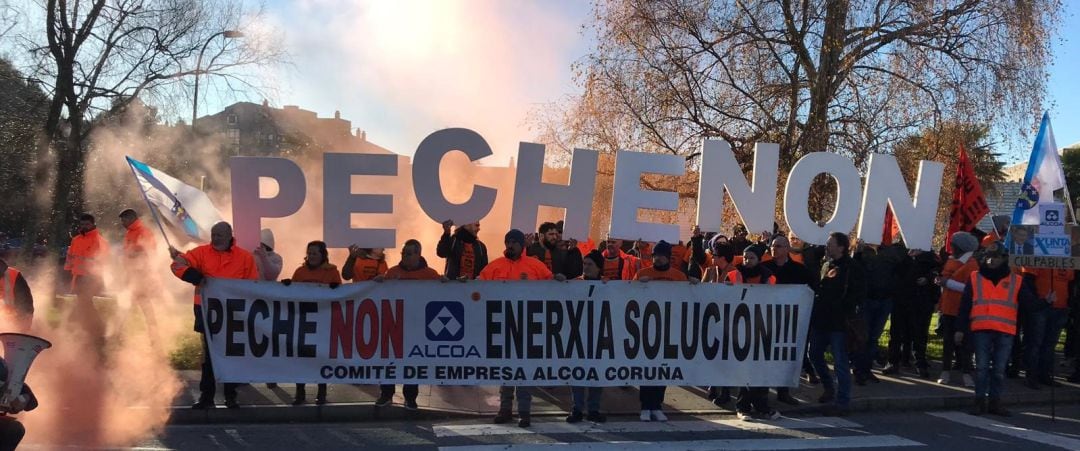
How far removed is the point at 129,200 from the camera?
1834 centimetres

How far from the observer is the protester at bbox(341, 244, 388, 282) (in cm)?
802

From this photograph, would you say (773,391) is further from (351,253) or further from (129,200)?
(129,200)

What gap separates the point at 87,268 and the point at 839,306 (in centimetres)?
820

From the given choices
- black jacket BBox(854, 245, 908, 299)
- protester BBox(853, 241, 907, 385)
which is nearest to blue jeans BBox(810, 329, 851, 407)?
protester BBox(853, 241, 907, 385)

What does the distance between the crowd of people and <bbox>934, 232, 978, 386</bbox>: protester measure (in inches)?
0.6

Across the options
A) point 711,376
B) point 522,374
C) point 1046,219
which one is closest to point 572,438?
point 522,374

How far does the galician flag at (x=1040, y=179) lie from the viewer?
28.0 ft

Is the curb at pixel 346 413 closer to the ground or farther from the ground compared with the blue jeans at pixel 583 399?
closer to the ground

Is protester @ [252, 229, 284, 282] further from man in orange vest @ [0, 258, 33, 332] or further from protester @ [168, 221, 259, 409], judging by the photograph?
man in orange vest @ [0, 258, 33, 332]

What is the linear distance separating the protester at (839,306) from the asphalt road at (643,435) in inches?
13.6

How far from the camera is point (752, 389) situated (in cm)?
734

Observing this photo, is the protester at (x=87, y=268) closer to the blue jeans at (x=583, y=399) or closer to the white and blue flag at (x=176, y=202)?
the white and blue flag at (x=176, y=202)

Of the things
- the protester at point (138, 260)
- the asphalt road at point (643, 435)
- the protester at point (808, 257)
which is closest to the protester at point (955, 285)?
the protester at point (808, 257)

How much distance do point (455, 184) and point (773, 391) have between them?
11.7 meters
